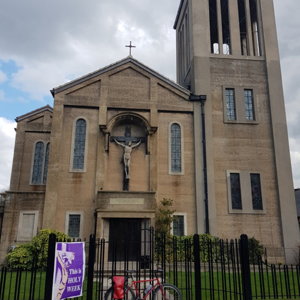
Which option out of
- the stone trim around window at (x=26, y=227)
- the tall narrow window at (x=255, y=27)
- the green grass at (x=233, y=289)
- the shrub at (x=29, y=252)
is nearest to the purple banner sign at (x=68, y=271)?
the green grass at (x=233, y=289)

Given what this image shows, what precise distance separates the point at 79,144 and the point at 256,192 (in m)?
11.7

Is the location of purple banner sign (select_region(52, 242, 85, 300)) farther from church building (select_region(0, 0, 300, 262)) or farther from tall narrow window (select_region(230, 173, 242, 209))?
tall narrow window (select_region(230, 173, 242, 209))

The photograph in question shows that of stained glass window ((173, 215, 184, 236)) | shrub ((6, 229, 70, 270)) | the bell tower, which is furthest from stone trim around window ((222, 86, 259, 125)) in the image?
shrub ((6, 229, 70, 270))

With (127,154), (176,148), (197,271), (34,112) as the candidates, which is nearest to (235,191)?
(176,148)

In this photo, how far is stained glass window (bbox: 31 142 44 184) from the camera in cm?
2283

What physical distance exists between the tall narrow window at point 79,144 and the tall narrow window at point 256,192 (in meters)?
10.9

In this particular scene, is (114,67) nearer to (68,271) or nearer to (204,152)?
(204,152)

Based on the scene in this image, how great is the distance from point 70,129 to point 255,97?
42.0ft

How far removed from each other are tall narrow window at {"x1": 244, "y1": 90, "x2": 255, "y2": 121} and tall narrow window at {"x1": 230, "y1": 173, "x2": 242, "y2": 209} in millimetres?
4353

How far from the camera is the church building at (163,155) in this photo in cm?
2016

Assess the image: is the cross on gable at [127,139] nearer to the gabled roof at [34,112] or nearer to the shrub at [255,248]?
the gabled roof at [34,112]

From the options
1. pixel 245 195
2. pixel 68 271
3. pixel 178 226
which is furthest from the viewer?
pixel 245 195

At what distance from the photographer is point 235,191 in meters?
21.5

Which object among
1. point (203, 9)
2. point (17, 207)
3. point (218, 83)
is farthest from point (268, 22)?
point (17, 207)
